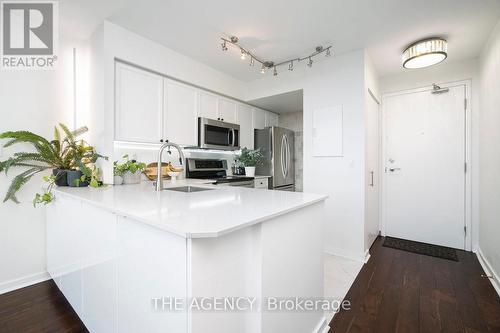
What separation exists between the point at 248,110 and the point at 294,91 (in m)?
0.98

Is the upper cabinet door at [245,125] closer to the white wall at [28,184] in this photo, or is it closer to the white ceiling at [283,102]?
the white ceiling at [283,102]

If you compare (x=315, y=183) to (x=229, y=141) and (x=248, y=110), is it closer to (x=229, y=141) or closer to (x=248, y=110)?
(x=229, y=141)

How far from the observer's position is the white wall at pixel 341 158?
8.73 feet

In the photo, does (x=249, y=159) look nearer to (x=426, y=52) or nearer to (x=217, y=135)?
(x=217, y=135)

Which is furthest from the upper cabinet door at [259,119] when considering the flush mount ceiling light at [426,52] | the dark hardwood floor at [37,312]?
the dark hardwood floor at [37,312]

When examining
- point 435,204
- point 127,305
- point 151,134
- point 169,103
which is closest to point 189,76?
point 169,103

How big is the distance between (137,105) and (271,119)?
8.99 feet

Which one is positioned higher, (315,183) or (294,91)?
(294,91)

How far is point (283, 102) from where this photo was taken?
3928mm

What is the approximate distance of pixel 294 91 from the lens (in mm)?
3291

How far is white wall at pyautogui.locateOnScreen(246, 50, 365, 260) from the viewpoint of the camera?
2.66m

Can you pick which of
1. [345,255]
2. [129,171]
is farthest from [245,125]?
[345,255]

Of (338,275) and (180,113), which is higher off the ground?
(180,113)

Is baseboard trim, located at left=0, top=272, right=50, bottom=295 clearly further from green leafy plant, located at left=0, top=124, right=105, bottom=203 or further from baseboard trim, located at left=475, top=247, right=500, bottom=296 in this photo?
baseboard trim, located at left=475, top=247, right=500, bottom=296
